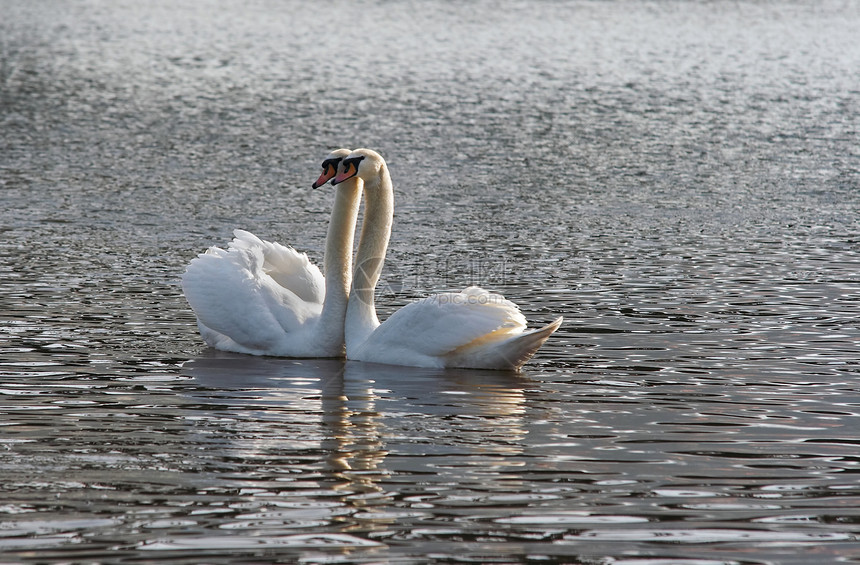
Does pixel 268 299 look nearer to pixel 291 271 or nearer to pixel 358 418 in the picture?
pixel 291 271

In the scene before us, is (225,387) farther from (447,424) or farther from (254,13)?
(254,13)

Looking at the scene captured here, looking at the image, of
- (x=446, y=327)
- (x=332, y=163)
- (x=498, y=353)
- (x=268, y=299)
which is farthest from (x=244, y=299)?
(x=498, y=353)

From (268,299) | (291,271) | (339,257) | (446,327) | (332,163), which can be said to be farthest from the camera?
(291,271)

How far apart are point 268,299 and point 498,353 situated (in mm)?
2054

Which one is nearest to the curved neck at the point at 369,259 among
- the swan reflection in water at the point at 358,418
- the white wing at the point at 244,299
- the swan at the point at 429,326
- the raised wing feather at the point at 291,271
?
the swan at the point at 429,326

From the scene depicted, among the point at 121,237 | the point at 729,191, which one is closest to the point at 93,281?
the point at 121,237

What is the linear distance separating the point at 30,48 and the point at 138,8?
20179 millimetres

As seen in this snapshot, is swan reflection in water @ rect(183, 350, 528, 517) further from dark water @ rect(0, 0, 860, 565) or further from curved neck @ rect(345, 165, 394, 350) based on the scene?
curved neck @ rect(345, 165, 394, 350)

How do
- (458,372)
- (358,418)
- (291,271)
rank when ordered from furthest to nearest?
(291,271)
(458,372)
(358,418)

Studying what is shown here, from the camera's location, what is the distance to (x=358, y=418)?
8.57m

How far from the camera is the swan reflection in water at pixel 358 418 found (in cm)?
729

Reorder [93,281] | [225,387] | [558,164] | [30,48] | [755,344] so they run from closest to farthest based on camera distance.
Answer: [225,387], [755,344], [93,281], [558,164], [30,48]

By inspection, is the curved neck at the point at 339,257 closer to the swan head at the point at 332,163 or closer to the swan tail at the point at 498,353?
the swan head at the point at 332,163

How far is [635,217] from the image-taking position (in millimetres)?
17672
